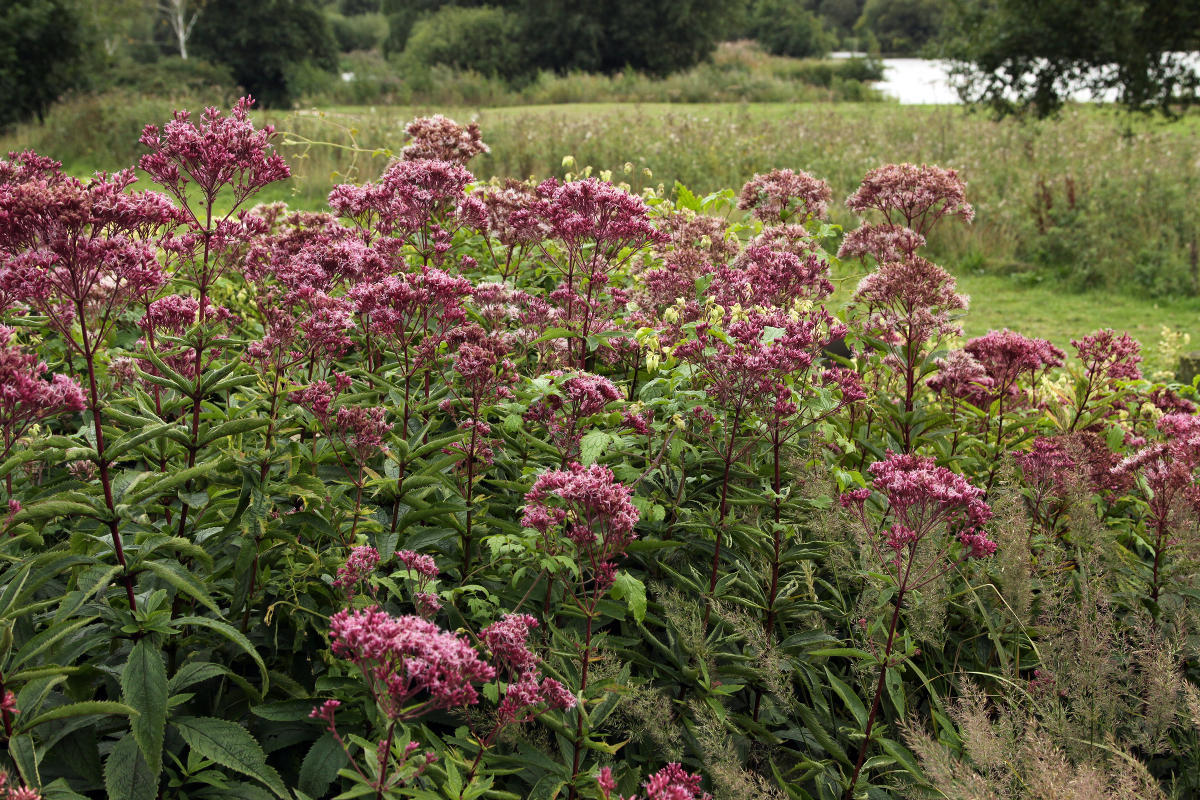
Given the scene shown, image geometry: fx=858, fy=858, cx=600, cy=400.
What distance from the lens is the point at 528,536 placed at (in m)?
2.22

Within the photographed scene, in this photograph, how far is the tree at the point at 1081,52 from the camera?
16938 millimetres

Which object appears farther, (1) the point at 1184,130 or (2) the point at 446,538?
(1) the point at 1184,130

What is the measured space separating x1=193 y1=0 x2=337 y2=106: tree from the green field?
22477 mm

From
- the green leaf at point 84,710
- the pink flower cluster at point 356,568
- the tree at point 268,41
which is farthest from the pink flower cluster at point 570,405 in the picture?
the tree at point 268,41

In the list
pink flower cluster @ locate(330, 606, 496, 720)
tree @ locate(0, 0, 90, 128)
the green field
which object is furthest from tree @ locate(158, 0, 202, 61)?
pink flower cluster @ locate(330, 606, 496, 720)

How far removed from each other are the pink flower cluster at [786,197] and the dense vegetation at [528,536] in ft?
1.59

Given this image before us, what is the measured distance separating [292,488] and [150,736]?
2.09 feet

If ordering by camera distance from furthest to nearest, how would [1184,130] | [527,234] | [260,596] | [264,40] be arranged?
[264,40] < [1184,130] < [527,234] < [260,596]

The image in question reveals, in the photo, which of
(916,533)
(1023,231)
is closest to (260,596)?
(916,533)

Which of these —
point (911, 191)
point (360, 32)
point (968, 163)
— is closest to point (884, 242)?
point (911, 191)

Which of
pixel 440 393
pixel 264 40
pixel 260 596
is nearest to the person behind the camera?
pixel 260 596

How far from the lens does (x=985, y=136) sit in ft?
58.5

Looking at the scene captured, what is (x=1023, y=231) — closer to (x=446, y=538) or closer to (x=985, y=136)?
(x=985, y=136)

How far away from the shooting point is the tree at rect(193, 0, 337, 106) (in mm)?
42719
